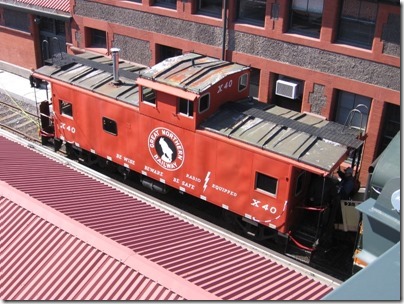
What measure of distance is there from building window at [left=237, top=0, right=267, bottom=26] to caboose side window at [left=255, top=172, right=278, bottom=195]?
7537 mm

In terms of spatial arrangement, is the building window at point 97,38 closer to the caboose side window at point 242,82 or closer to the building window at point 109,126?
the building window at point 109,126

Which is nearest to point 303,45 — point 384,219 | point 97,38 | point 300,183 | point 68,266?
point 300,183

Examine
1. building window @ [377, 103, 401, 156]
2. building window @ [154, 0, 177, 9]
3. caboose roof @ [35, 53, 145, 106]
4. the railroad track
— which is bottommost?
the railroad track

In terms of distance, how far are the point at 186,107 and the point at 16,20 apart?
1708cm

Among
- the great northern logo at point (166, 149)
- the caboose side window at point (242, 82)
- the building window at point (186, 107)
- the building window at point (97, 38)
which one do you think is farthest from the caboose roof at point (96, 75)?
the building window at point (97, 38)

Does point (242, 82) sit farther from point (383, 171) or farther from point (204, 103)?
point (383, 171)

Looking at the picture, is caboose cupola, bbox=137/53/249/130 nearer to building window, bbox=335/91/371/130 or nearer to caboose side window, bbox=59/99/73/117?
caboose side window, bbox=59/99/73/117

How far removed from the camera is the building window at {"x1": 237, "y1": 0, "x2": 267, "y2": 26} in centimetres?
1927

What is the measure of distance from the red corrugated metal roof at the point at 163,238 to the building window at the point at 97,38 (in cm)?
1187

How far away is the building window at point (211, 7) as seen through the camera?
20.4 meters

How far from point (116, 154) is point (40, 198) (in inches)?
254

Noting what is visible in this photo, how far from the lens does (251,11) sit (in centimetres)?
1958

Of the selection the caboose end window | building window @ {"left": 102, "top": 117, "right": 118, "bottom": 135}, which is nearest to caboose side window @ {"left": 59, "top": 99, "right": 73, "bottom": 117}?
building window @ {"left": 102, "top": 117, "right": 118, "bottom": 135}

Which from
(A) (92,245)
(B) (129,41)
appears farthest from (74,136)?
(A) (92,245)
